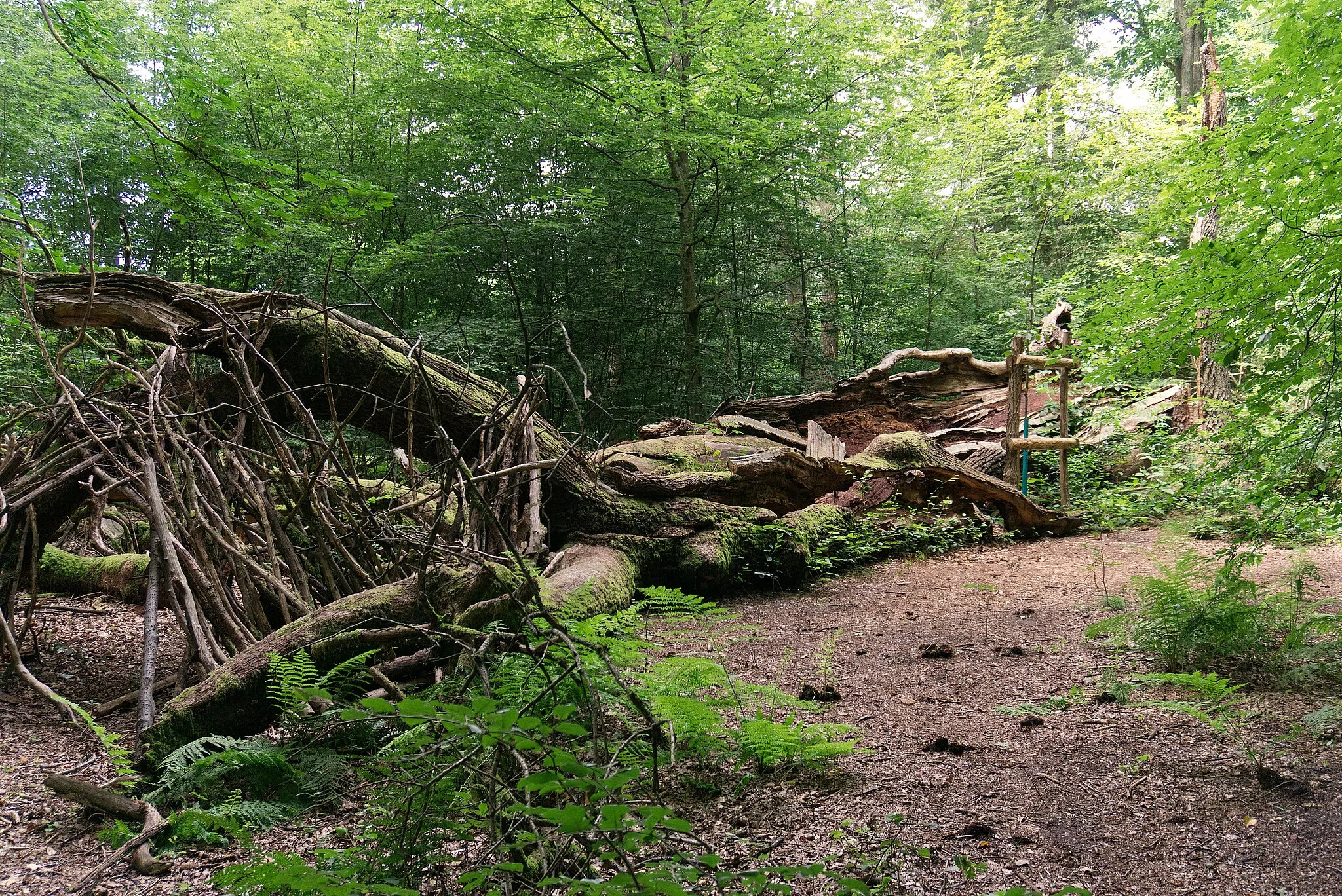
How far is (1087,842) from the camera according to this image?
6.94 feet

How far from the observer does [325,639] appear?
2.95 metres

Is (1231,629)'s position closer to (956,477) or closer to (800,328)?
(956,477)

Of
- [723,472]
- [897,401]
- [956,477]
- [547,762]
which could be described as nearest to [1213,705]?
[547,762]

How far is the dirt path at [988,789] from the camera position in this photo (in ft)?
6.54

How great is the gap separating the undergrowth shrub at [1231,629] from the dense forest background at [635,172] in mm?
3787

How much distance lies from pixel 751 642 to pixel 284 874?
348cm

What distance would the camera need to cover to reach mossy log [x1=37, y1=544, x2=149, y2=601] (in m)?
5.33

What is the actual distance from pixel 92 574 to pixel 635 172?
347 inches

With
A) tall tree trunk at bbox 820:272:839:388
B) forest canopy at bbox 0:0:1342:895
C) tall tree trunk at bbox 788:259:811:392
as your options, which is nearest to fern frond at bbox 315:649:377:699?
forest canopy at bbox 0:0:1342:895

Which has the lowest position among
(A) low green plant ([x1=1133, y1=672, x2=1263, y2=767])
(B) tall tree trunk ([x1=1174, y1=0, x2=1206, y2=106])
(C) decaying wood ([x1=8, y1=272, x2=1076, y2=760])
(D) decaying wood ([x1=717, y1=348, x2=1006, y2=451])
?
(A) low green plant ([x1=1133, y1=672, x2=1263, y2=767])

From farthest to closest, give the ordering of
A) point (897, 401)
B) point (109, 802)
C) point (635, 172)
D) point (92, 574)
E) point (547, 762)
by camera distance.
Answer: point (635, 172) → point (897, 401) → point (92, 574) → point (109, 802) → point (547, 762)

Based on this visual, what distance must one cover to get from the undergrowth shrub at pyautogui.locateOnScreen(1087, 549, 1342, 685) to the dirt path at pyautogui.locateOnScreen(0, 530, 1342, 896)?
0.98ft

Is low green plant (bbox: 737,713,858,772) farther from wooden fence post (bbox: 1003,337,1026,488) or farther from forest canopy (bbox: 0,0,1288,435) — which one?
wooden fence post (bbox: 1003,337,1026,488)

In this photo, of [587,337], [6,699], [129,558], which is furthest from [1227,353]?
[587,337]
